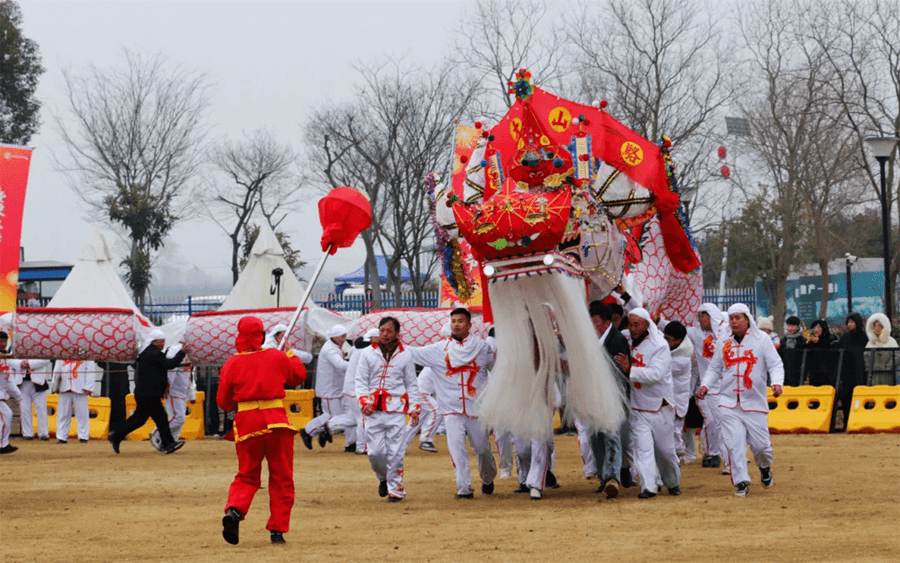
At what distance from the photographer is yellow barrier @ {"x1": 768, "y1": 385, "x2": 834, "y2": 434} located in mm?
18031

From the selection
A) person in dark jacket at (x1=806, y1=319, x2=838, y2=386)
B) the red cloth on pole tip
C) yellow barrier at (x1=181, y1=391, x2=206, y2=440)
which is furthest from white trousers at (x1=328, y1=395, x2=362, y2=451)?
person in dark jacket at (x1=806, y1=319, x2=838, y2=386)

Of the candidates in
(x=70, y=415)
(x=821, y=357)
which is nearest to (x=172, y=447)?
(x=70, y=415)

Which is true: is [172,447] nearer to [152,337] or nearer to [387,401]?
[152,337]

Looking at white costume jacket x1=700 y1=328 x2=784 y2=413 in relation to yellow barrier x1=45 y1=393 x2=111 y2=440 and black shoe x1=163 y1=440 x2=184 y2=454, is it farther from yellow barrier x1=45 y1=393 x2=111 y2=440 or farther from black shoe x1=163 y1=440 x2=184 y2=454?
yellow barrier x1=45 y1=393 x2=111 y2=440

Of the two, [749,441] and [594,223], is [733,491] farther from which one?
[594,223]

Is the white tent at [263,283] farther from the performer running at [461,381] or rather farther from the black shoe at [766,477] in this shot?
the black shoe at [766,477]

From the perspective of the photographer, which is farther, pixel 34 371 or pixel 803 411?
pixel 34 371

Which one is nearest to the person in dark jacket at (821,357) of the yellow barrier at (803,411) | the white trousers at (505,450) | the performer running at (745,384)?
the yellow barrier at (803,411)

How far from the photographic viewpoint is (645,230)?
458 inches

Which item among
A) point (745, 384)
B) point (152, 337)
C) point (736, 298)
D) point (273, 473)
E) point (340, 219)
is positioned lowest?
point (273, 473)

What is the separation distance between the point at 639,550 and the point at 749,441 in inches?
136

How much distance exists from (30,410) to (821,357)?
39.1ft

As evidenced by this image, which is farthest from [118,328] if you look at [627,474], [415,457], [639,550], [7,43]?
[7,43]

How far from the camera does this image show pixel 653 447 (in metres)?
10.8
